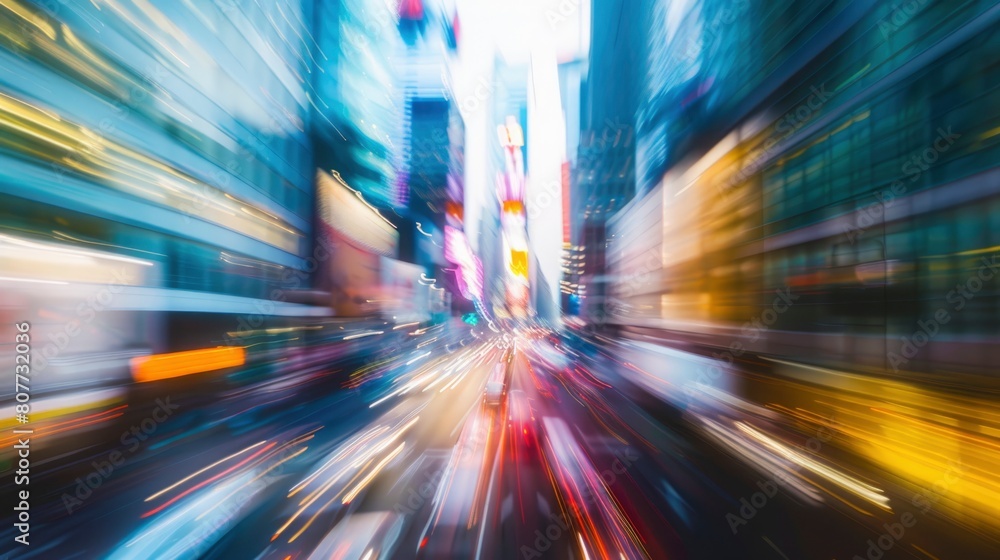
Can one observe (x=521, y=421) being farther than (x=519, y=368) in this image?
No

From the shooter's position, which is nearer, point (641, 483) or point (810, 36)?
point (641, 483)

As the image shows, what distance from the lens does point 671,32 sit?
26.7m

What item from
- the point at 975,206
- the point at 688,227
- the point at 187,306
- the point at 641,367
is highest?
the point at 688,227

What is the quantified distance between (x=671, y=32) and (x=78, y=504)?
30.7m

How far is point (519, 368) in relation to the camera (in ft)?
68.1

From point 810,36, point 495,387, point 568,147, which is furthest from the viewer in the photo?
point 568,147

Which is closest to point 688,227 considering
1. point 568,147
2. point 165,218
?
point 165,218

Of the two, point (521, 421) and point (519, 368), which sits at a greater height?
point (521, 421)

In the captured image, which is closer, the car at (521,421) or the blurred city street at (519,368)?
the blurred city street at (519,368)

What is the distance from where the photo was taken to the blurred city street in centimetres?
452

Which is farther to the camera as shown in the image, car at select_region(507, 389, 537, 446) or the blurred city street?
car at select_region(507, 389, 537, 446)

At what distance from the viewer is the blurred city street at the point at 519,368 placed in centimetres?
452

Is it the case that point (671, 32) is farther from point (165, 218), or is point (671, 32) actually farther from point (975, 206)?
point (165, 218)

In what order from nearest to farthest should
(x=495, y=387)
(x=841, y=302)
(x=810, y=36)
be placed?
(x=495, y=387), (x=841, y=302), (x=810, y=36)
